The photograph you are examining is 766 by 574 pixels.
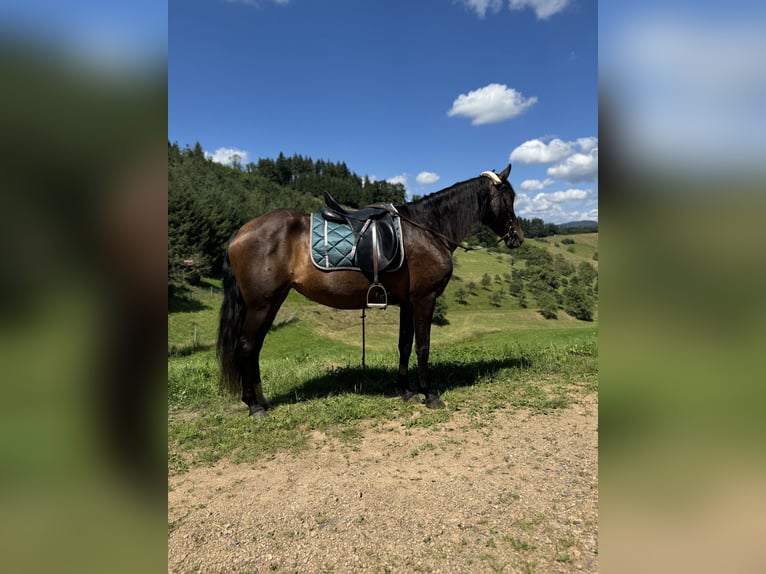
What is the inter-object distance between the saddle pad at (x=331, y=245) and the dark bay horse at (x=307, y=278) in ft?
0.31

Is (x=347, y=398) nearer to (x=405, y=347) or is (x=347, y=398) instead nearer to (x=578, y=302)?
(x=405, y=347)

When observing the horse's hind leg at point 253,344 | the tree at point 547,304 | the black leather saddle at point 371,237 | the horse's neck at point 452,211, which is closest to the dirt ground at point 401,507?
the horse's hind leg at point 253,344

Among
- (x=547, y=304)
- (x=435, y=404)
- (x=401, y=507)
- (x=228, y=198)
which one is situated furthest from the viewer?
(x=228, y=198)

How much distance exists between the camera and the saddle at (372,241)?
5129 millimetres

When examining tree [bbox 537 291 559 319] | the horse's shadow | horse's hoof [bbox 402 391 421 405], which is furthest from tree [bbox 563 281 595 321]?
horse's hoof [bbox 402 391 421 405]

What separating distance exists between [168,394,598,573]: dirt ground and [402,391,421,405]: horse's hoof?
1.00 metres

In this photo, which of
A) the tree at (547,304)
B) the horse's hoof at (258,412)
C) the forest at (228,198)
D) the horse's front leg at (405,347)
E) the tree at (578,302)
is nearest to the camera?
the horse's hoof at (258,412)

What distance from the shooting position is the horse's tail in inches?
206

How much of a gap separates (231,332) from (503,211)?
4.16 meters

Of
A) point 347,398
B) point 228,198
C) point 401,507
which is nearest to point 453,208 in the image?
point 347,398

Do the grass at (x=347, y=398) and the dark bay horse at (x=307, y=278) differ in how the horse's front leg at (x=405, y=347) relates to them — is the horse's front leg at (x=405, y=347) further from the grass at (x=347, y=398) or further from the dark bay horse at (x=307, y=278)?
the grass at (x=347, y=398)

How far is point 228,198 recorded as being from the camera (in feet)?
183
